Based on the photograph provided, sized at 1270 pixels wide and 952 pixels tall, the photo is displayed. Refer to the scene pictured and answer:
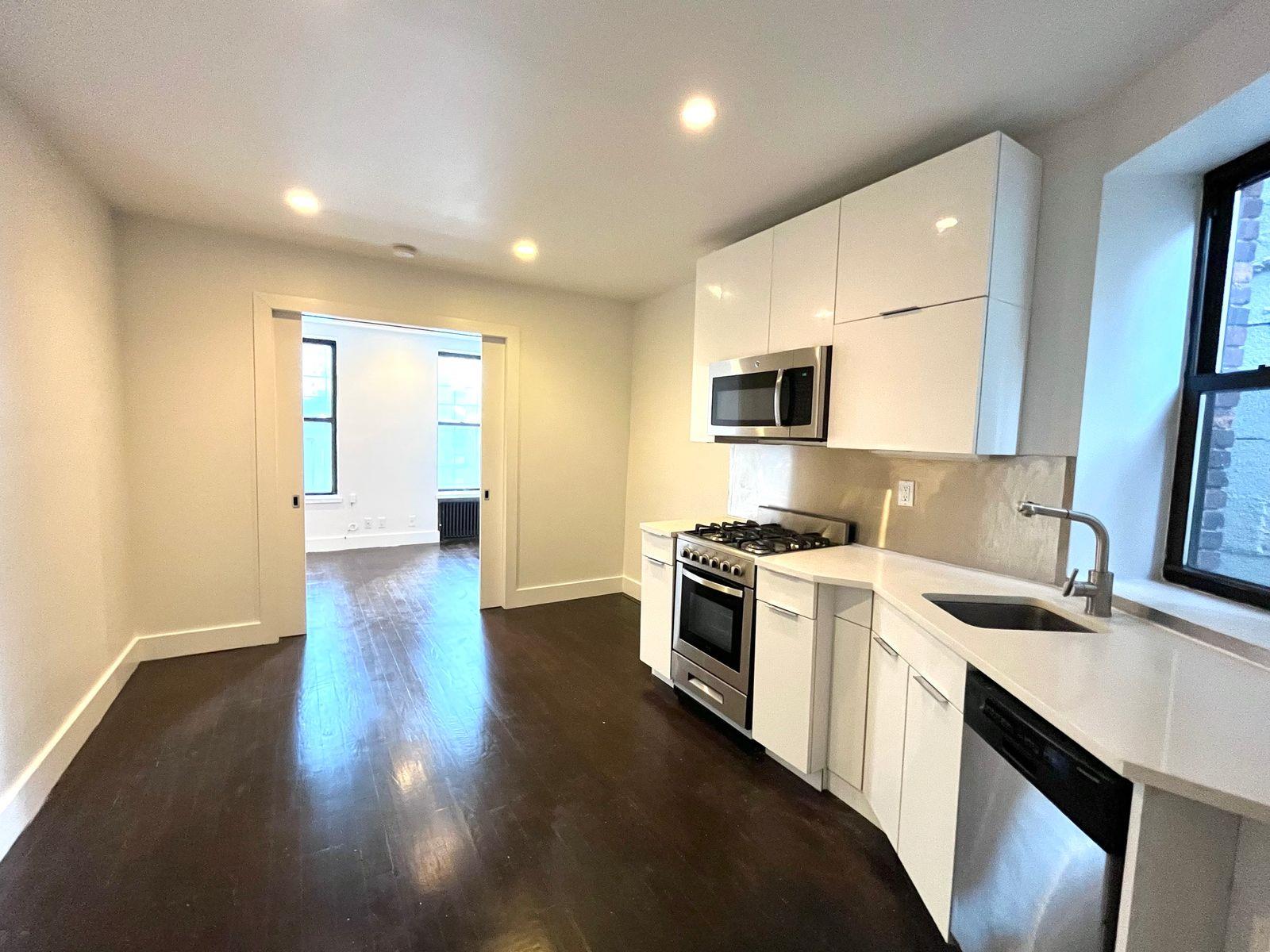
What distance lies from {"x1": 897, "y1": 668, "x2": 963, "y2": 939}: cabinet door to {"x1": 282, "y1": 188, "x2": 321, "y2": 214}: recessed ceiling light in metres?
3.38

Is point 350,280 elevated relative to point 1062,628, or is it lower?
elevated

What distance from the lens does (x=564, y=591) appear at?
15.2ft

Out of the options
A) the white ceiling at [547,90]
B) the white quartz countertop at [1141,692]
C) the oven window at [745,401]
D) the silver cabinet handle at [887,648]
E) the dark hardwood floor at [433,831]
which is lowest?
the dark hardwood floor at [433,831]

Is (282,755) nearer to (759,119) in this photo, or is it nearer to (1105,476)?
(759,119)

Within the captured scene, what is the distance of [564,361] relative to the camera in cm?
445

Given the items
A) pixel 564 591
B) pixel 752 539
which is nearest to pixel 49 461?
pixel 752 539

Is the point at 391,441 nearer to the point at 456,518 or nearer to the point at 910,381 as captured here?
the point at 456,518

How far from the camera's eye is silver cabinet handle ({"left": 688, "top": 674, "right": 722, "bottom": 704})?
256cm

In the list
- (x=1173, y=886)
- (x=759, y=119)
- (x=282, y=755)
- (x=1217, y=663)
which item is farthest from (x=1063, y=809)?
(x=282, y=755)

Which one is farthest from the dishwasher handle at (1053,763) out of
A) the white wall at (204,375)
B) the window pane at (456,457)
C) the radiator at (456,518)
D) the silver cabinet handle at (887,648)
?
the window pane at (456,457)

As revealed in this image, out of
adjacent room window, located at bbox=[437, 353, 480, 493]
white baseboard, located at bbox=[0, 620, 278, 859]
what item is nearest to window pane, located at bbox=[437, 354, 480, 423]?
adjacent room window, located at bbox=[437, 353, 480, 493]

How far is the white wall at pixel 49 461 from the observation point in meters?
1.85

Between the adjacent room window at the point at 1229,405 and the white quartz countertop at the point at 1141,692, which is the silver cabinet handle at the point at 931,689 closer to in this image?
the white quartz countertop at the point at 1141,692

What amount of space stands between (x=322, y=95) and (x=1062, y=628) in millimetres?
3060
